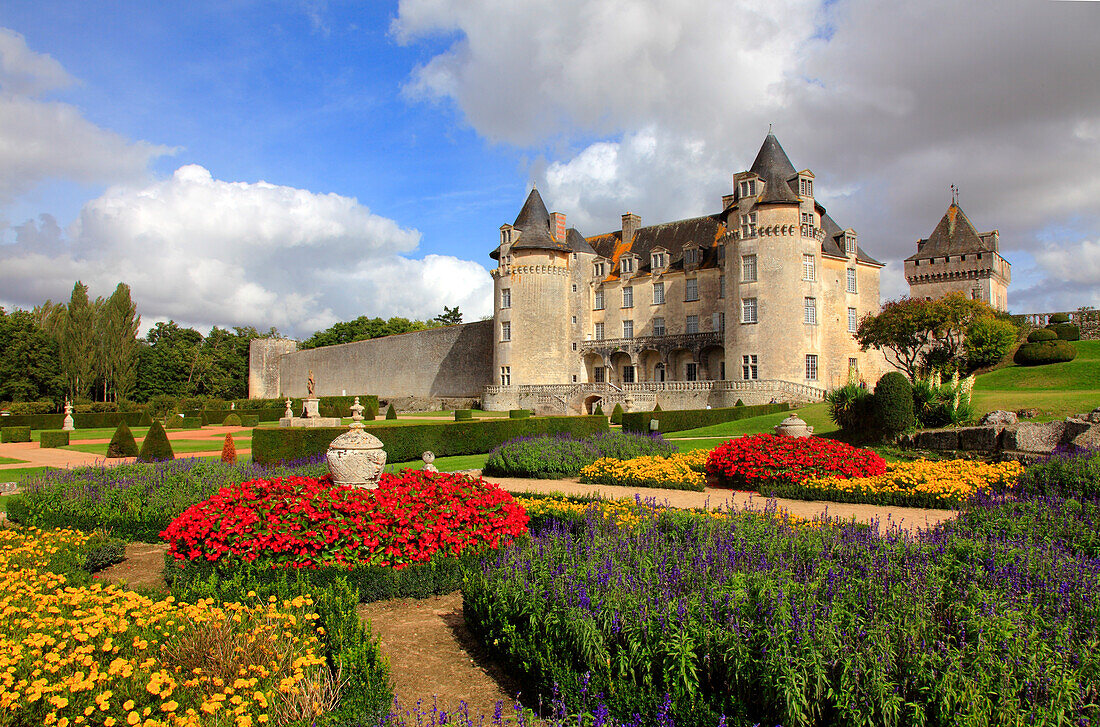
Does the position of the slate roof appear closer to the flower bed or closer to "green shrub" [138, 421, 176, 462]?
the flower bed

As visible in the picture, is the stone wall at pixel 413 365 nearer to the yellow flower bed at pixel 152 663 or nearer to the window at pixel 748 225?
the window at pixel 748 225

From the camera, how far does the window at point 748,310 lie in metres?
33.9

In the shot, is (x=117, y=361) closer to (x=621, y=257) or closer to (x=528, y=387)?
(x=528, y=387)

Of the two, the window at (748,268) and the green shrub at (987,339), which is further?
the window at (748,268)

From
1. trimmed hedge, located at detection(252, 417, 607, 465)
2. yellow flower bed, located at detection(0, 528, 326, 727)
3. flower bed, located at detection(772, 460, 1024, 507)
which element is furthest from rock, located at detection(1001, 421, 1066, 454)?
yellow flower bed, located at detection(0, 528, 326, 727)

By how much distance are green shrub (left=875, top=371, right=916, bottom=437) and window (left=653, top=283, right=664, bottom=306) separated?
1018 inches

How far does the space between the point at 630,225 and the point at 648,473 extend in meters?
34.9

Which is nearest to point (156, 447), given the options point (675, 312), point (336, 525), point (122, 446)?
point (122, 446)

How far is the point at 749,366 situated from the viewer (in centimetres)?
3375

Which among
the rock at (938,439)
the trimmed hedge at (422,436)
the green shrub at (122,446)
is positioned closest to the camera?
the rock at (938,439)

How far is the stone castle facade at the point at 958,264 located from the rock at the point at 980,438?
39.6m

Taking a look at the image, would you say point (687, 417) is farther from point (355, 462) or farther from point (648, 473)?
point (355, 462)

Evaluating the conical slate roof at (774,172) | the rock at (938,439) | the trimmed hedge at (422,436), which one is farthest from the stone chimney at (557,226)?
the rock at (938,439)

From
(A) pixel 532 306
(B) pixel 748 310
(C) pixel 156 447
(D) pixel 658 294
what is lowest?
(C) pixel 156 447
